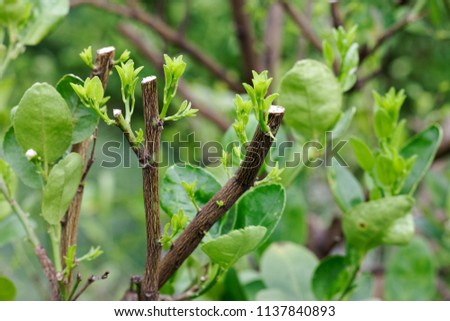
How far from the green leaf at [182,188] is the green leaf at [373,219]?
12 cm

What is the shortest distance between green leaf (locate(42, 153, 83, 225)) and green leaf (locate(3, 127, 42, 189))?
0.12 feet

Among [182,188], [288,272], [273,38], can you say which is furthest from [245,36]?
[182,188]

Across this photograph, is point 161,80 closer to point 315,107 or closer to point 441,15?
point 441,15

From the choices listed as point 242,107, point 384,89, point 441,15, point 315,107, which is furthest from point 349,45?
point 384,89

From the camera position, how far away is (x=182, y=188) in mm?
463

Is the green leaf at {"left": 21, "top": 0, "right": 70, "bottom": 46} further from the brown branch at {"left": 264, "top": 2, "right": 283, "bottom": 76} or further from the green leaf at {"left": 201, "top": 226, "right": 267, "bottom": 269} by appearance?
the brown branch at {"left": 264, "top": 2, "right": 283, "bottom": 76}

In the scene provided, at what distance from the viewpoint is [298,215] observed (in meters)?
0.73

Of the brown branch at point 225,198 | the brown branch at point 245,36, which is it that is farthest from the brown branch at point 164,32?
the brown branch at point 225,198

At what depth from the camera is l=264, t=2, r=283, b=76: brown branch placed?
1.13 m

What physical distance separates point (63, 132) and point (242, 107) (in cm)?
12

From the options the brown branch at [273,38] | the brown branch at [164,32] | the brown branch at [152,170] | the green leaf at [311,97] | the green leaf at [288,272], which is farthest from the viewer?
the brown branch at [273,38]

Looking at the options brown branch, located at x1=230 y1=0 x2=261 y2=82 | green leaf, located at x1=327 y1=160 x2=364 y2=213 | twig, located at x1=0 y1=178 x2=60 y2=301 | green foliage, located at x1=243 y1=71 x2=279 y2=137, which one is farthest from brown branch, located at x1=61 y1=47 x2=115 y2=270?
brown branch, located at x1=230 y1=0 x2=261 y2=82

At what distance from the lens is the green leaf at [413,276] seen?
65 centimetres

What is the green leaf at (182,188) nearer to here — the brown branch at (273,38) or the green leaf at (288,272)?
the green leaf at (288,272)
